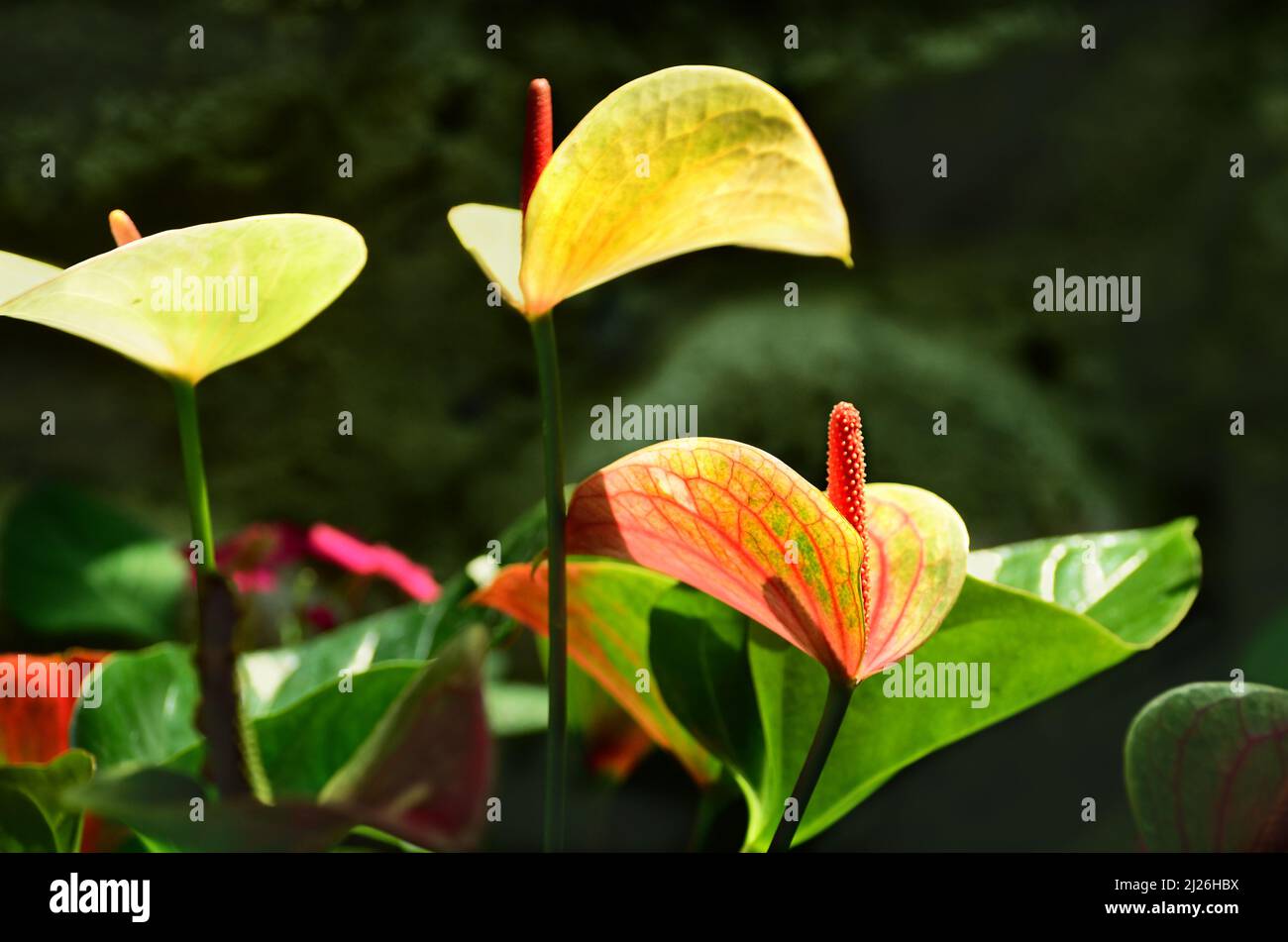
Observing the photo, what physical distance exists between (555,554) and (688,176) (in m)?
0.07

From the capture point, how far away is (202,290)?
21 centimetres

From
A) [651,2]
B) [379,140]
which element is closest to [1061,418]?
[651,2]

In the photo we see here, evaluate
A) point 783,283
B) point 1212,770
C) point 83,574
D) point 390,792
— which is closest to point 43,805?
point 390,792

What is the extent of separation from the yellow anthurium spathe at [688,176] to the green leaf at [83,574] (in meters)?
0.54

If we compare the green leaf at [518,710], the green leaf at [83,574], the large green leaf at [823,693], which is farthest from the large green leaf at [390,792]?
the green leaf at [83,574]

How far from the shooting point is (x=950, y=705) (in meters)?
0.26

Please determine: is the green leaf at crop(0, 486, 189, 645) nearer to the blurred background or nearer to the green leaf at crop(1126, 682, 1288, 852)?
the blurred background

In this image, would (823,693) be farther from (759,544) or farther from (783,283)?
(783,283)

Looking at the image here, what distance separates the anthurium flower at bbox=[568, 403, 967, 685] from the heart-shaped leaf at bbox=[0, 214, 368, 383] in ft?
0.21

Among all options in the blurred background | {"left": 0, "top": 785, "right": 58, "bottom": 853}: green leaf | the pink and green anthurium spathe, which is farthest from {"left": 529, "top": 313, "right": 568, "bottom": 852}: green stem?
the blurred background

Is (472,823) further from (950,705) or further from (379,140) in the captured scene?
(379,140)

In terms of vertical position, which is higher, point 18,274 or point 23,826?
point 18,274

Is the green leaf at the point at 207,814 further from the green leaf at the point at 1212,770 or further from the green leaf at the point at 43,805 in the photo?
the green leaf at the point at 1212,770

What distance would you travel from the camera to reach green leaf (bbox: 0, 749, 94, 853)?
224mm
